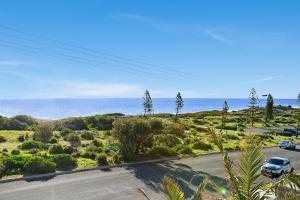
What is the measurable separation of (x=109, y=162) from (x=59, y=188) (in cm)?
909

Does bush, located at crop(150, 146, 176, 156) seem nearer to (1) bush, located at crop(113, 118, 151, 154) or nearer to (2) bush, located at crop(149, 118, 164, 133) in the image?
(2) bush, located at crop(149, 118, 164, 133)

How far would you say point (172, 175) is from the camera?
2966 cm

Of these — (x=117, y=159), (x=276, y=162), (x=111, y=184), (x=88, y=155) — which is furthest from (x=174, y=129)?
(x=111, y=184)

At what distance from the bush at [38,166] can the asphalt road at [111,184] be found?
4.32ft

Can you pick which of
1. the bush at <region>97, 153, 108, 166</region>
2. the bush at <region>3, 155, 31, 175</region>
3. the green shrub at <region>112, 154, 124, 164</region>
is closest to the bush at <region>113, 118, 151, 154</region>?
the green shrub at <region>112, 154, 124, 164</region>

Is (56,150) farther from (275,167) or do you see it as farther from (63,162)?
(275,167)

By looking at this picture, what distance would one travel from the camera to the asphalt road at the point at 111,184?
22922mm

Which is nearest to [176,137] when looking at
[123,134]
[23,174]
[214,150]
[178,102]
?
[214,150]

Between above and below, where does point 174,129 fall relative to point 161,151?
above

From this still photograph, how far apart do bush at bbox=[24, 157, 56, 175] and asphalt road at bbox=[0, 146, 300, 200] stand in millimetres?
1317

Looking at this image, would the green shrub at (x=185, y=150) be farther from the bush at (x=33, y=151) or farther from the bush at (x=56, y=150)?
the bush at (x=33, y=151)

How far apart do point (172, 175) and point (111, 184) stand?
18.9 ft

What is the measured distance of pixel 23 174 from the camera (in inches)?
1083

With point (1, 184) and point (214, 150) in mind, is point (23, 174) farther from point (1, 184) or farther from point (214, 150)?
point (214, 150)
